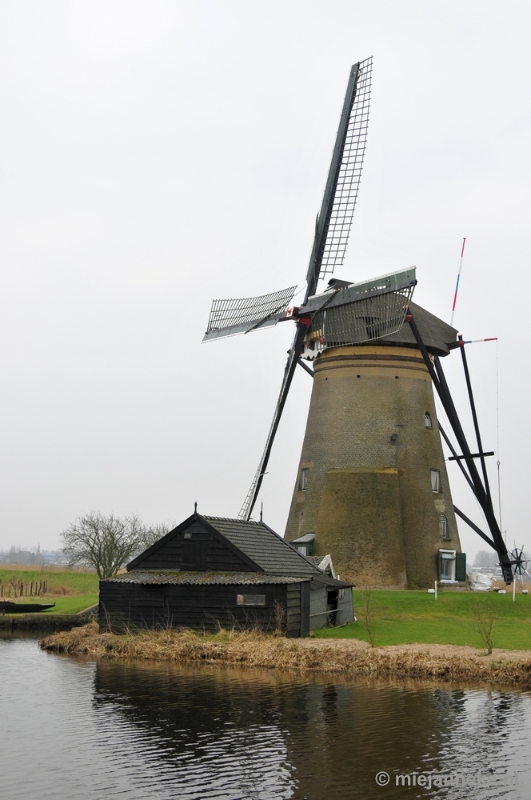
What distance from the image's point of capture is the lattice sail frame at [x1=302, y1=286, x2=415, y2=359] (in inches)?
1431

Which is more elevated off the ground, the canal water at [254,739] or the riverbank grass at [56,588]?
the riverbank grass at [56,588]

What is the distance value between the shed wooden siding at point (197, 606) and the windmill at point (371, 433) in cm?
966

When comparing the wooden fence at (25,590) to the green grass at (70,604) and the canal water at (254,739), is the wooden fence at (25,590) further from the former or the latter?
the canal water at (254,739)

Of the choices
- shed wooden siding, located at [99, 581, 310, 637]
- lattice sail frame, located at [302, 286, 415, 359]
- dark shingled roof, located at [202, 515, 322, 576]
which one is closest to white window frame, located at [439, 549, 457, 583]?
dark shingled roof, located at [202, 515, 322, 576]

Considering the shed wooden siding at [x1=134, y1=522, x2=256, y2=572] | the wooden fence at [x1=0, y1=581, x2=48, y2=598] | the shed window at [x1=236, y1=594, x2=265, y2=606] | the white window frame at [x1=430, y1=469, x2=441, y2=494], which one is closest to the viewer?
the shed window at [x1=236, y1=594, x2=265, y2=606]

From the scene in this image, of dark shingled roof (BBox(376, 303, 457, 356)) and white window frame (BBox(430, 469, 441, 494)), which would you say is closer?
dark shingled roof (BBox(376, 303, 457, 356))

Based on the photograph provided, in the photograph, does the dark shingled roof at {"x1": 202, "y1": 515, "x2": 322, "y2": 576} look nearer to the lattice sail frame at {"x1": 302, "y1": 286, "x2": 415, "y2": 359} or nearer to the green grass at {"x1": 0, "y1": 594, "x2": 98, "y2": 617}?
the green grass at {"x1": 0, "y1": 594, "x2": 98, "y2": 617}

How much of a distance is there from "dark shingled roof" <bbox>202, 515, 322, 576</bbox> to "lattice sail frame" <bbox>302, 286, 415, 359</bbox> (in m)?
8.98

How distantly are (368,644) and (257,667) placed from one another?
2912 millimetres

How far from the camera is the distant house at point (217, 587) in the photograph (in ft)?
87.5

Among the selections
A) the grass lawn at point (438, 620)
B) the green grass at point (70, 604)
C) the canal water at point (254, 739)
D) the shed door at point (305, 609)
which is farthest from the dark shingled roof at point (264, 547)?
the green grass at point (70, 604)

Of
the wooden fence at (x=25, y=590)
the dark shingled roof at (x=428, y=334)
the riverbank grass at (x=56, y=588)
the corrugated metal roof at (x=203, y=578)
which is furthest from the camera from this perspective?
the wooden fence at (x=25, y=590)

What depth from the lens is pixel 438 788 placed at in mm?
13719

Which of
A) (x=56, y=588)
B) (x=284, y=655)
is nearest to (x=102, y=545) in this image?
(x=56, y=588)
